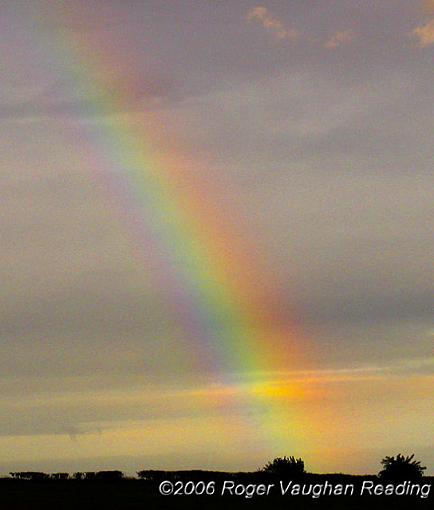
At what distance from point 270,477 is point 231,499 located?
52.2 ft

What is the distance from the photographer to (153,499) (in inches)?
3014

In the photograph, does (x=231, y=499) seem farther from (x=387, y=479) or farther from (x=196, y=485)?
(x=387, y=479)

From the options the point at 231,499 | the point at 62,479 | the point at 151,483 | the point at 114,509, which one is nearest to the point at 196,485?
the point at 231,499

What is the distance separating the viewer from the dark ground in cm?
7188

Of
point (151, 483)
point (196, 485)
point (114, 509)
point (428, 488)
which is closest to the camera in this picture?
point (114, 509)

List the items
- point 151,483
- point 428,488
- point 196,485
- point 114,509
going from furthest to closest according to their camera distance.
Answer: point 151,483 → point 428,488 → point 196,485 → point 114,509

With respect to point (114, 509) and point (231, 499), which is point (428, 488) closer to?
point (231, 499)

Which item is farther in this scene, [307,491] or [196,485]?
[307,491]

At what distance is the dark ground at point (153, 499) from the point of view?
7188 cm

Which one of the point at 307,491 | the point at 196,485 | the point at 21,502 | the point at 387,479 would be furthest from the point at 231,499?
the point at 387,479

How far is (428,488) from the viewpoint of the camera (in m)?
84.5

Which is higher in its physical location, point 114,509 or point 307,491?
point 307,491

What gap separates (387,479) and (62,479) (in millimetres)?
26858

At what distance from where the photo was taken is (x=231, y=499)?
77.9 m
